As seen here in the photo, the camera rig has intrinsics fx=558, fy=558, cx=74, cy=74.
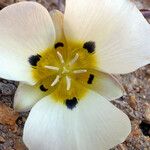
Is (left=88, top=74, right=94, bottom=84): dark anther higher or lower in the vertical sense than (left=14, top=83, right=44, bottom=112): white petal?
higher

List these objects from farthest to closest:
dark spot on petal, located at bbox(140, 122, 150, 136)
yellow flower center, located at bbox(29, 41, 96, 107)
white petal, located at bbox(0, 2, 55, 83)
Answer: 1. dark spot on petal, located at bbox(140, 122, 150, 136)
2. yellow flower center, located at bbox(29, 41, 96, 107)
3. white petal, located at bbox(0, 2, 55, 83)

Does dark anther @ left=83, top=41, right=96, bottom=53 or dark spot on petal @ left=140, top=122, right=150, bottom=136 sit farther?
dark spot on petal @ left=140, top=122, right=150, bottom=136

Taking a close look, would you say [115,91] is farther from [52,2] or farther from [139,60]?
[52,2]

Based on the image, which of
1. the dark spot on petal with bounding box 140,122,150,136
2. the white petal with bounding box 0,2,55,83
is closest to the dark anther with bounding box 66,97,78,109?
the white petal with bounding box 0,2,55,83

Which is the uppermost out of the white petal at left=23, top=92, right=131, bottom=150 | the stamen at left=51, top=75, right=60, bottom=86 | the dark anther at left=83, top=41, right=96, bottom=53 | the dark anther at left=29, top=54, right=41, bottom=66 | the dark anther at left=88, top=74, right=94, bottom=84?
the dark anther at left=83, top=41, right=96, bottom=53

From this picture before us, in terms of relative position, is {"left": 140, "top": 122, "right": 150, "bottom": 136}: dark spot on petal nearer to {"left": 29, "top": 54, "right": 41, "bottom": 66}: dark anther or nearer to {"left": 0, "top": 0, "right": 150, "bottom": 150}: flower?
{"left": 0, "top": 0, "right": 150, "bottom": 150}: flower

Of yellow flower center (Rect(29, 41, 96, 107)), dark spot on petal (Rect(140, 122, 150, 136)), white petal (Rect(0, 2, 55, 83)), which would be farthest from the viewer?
dark spot on petal (Rect(140, 122, 150, 136))

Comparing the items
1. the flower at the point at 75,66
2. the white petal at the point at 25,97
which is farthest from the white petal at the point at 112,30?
the white petal at the point at 25,97
